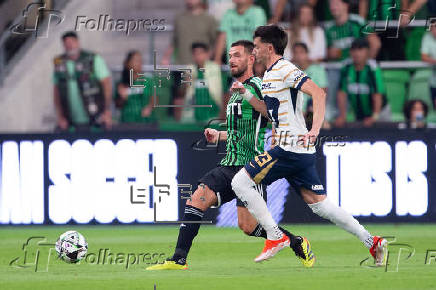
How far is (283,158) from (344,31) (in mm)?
7080

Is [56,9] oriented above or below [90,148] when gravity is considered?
above

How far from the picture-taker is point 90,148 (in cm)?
1470

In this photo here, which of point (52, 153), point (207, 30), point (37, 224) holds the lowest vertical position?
point (37, 224)

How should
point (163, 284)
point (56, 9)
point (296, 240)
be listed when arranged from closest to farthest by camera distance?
point (163, 284), point (296, 240), point (56, 9)

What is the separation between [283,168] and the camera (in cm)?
978

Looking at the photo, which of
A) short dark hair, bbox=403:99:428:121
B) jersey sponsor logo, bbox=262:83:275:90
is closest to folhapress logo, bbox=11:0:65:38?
short dark hair, bbox=403:99:428:121

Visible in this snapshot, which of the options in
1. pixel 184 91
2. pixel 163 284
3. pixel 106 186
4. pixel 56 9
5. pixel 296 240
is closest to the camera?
pixel 163 284

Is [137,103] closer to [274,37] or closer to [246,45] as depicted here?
[246,45]

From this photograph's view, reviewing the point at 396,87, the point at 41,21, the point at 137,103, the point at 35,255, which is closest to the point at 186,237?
the point at 35,255

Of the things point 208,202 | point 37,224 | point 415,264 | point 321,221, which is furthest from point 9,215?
point 415,264

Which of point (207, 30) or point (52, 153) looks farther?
point (207, 30)

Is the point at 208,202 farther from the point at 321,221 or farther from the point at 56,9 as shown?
the point at 56,9

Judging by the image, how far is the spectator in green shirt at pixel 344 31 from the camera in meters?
16.3

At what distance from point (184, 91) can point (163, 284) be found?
741 cm
